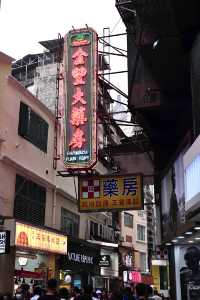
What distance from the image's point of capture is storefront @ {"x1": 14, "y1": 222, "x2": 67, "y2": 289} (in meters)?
19.4

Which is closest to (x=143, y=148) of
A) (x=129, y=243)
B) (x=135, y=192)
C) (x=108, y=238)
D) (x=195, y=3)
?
(x=135, y=192)

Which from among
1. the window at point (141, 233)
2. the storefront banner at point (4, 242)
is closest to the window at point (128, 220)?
the window at point (141, 233)

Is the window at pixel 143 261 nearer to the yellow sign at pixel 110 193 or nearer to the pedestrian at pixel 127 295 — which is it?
the yellow sign at pixel 110 193

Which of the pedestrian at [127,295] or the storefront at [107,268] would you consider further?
the storefront at [107,268]

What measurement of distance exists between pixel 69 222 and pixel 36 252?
7166mm

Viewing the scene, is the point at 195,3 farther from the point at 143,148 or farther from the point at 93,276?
the point at 93,276

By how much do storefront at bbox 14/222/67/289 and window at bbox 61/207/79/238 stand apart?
357 centimetres

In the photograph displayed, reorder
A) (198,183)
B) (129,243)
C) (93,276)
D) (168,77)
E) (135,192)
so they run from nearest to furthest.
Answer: (198,183), (168,77), (135,192), (93,276), (129,243)

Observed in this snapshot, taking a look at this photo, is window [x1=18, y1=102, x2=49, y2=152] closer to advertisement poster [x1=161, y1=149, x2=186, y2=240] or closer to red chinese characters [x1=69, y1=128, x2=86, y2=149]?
red chinese characters [x1=69, y1=128, x2=86, y2=149]

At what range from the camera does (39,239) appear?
811 inches

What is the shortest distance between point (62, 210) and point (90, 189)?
36.0ft

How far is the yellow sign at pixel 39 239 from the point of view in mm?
18875

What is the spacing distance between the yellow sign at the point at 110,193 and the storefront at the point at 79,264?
854 centimetres

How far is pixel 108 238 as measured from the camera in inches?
1480
